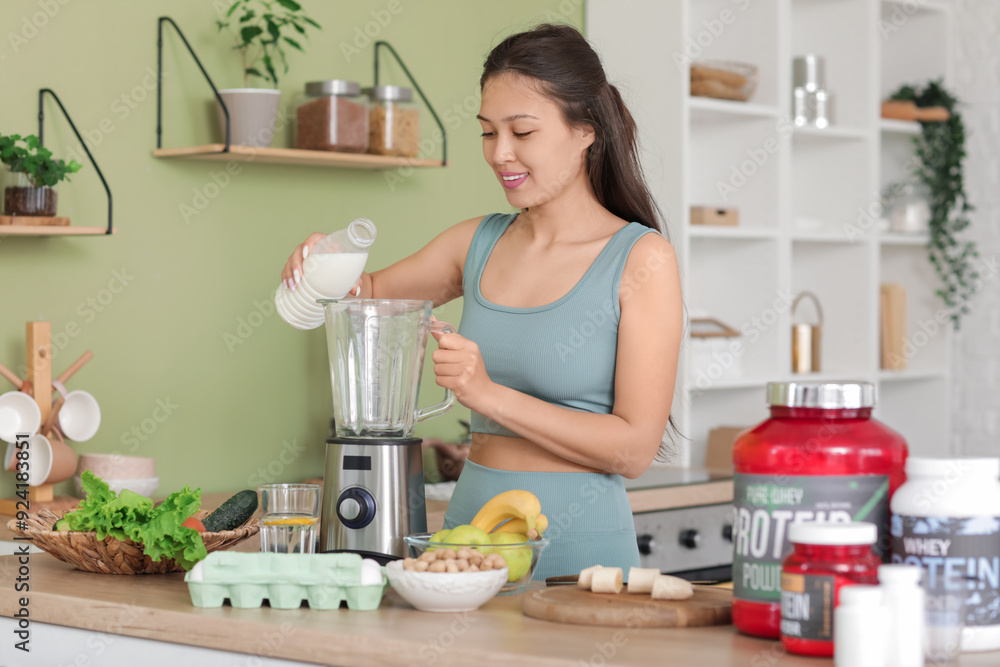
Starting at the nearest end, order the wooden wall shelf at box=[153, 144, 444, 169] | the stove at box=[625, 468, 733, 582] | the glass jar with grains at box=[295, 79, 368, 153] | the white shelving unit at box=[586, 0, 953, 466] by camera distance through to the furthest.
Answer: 1. the wooden wall shelf at box=[153, 144, 444, 169]
2. the glass jar with grains at box=[295, 79, 368, 153]
3. the stove at box=[625, 468, 733, 582]
4. the white shelving unit at box=[586, 0, 953, 466]

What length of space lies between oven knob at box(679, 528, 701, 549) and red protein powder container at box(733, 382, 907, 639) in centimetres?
172

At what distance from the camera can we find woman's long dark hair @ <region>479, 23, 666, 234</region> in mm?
1567

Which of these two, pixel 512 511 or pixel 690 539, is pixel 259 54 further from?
pixel 512 511

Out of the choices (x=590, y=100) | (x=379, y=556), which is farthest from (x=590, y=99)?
(x=379, y=556)

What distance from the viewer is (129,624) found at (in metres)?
1.20

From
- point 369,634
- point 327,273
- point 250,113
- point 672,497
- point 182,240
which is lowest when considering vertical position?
point 672,497

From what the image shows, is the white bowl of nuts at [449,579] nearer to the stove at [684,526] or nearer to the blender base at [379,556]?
the blender base at [379,556]

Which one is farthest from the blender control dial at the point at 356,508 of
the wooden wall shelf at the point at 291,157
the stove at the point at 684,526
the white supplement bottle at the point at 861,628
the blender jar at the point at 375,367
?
the stove at the point at 684,526

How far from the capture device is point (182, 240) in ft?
8.32

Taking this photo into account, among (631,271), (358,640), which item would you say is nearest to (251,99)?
(631,271)

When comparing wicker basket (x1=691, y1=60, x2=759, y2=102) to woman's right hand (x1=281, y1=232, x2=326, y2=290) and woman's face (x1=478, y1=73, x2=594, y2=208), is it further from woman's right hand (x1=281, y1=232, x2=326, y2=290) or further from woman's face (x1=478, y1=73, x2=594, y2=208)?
woman's right hand (x1=281, y1=232, x2=326, y2=290)

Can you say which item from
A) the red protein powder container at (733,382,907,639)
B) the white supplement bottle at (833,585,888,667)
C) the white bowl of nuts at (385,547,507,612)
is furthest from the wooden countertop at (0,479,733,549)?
the white supplement bottle at (833,585,888,667)

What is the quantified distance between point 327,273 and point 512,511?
37 cm

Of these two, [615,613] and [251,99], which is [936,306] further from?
[615,613]
